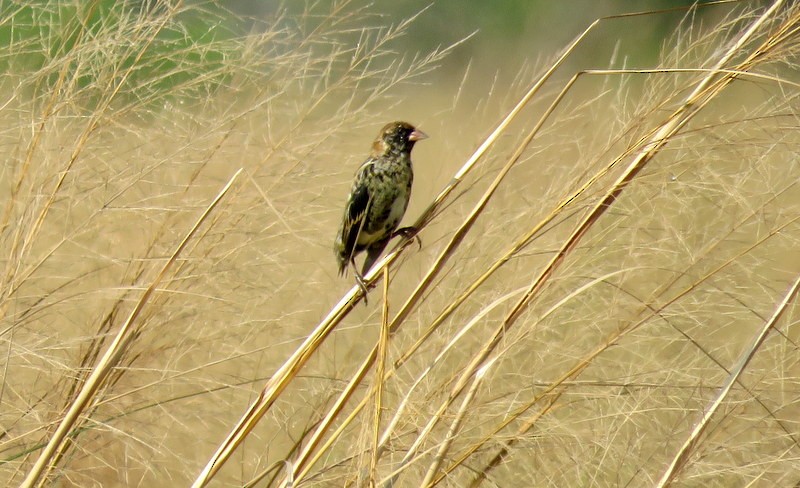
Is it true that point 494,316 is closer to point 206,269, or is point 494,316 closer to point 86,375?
point 206,269

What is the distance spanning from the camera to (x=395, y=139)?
332 cm

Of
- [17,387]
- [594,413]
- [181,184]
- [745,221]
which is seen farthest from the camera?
[181,184]

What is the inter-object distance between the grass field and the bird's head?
573 millimetres

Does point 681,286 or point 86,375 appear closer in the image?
point 681,286

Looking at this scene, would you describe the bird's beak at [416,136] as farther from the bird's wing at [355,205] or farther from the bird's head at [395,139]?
the bird's wing at [355,205]

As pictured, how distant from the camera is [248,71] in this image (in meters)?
2.40

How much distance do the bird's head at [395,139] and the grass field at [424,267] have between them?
57 centimetres

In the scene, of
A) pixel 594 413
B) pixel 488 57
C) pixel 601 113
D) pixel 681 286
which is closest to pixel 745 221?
pixel 681 286

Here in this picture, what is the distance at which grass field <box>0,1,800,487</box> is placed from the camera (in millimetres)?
1734

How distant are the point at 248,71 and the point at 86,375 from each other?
0.81 meters

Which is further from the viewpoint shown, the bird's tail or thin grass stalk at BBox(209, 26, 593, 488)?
the bird's tail

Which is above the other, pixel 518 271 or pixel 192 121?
pixel 192 121

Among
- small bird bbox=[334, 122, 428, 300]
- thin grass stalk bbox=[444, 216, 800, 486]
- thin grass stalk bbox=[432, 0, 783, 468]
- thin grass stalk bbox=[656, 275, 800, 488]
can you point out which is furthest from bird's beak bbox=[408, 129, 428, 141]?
thin grass stalk bbox=[656, 275, 800, 488]

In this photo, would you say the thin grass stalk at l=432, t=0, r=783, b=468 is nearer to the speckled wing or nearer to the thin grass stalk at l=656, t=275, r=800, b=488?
the thin grass stalk at l=656, t=275, r=800, b=488
